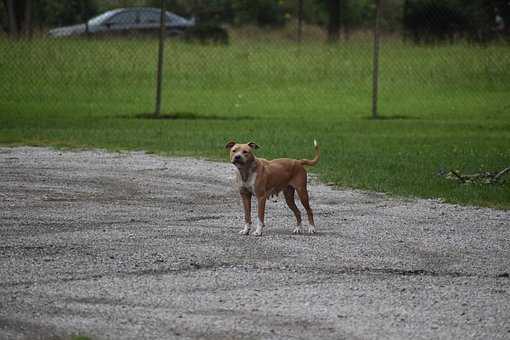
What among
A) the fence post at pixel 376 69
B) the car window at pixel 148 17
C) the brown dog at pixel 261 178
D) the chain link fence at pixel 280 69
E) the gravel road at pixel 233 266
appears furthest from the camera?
the car window at pixel 148 17

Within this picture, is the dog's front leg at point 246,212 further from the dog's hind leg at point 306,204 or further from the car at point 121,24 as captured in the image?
the car at point 121,24

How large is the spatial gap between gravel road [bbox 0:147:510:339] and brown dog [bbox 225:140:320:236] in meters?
0.23

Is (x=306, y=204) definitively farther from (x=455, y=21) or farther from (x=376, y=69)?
(x=455, y=21)

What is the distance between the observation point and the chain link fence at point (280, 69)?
81.4ft

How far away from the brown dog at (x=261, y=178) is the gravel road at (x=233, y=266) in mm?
226

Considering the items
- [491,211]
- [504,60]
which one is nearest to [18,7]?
[504,60]

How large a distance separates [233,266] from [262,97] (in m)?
17.4

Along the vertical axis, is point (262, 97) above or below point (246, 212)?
above

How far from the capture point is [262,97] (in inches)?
1008

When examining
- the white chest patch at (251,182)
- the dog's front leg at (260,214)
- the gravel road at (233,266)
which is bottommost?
the gravel road at (233,266)

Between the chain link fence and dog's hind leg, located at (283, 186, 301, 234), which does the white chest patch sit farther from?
the chain link fence

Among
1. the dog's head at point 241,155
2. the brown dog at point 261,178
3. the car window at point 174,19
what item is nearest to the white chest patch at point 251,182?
the brown dog at point 261,178

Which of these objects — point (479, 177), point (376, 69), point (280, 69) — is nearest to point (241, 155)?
point (479, 177)

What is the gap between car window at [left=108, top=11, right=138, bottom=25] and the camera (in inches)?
1127
